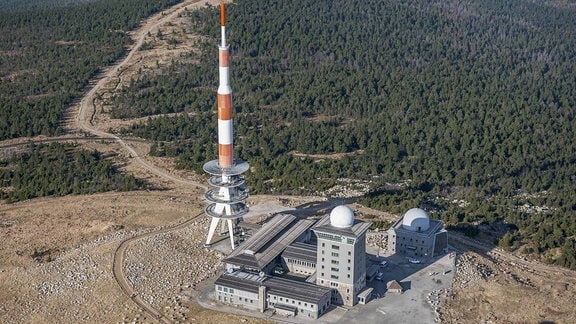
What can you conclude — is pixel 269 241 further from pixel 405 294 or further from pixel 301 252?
pixel 405 294

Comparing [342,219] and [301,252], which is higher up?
[342,219]

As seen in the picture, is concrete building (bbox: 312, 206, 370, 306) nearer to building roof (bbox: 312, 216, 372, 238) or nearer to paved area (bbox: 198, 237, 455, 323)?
building roof (bbox: 312, 216, 372, 238)

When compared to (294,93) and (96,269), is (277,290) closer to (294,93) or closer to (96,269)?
(96,269)

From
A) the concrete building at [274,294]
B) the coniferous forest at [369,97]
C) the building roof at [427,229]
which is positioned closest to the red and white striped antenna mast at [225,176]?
Answer: the concrete building at [274,294]

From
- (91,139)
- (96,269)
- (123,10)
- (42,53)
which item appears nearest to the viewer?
(96,269)

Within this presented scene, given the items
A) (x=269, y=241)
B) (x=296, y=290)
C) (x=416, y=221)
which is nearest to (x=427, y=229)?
(x=416, y=221)

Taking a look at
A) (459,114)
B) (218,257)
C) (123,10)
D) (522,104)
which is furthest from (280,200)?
(123,10)
